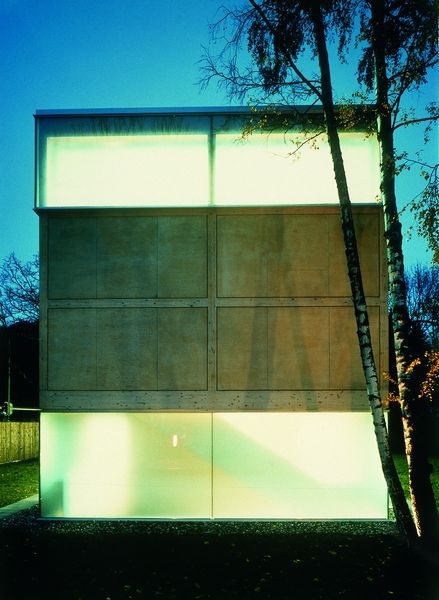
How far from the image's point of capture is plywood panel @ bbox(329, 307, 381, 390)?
10.5 metres

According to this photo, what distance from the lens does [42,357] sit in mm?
10656

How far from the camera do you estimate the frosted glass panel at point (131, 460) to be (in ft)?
35.0

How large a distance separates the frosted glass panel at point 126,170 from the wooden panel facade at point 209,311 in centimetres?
27

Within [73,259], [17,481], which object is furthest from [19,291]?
[73,259]

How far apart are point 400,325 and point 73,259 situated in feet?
18.1

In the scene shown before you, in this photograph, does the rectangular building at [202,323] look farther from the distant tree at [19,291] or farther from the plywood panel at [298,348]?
the distant tree at [19,291]

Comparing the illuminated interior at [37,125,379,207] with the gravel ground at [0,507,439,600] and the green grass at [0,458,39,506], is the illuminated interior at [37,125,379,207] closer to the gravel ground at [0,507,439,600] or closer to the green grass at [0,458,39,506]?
the gravel ground at [0,507,439,600]

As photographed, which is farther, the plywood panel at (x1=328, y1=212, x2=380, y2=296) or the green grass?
the green grass

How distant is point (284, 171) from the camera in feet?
35.3

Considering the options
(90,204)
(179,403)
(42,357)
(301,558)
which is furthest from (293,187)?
(301,558)

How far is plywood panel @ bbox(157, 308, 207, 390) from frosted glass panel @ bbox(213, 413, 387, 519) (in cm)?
84

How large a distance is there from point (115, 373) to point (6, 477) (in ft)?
32.2

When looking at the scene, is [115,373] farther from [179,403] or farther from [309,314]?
[309,314]

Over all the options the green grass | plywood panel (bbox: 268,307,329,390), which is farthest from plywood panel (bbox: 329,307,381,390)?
the green grass
